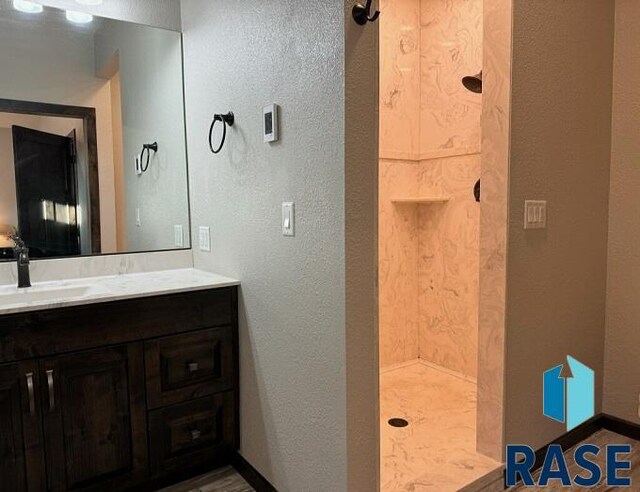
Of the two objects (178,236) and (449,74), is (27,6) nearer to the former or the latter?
(178,236)

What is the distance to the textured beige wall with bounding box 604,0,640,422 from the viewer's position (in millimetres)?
2125

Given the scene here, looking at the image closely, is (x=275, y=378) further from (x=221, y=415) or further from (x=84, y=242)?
(x=84, y=242)

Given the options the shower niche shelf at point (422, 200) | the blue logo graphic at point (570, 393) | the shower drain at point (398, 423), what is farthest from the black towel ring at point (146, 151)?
the blue logo graphic at point (570, 393)

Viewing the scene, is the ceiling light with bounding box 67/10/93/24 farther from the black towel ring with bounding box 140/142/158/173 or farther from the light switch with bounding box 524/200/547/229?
the light switch with bounding box 524/200/547/229

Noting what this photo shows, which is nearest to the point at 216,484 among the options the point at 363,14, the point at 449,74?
the point at 363,14

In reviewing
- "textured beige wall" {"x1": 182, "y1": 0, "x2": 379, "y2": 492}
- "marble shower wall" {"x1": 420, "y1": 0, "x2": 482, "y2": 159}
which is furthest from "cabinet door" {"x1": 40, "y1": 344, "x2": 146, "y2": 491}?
"marble shower wall" {"x1": 420, "y1": 0, "x2": 482, "y2": 159}

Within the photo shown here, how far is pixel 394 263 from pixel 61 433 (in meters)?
2.07

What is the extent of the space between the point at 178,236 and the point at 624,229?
217cm

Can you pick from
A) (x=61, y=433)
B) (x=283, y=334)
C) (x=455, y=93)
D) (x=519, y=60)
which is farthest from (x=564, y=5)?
(x=61, y=433)

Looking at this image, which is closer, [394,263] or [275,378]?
[275,378]

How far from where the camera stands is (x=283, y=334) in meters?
1.66

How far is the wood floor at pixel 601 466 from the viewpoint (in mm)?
1790

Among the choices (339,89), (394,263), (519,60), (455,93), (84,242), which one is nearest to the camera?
(339,89)

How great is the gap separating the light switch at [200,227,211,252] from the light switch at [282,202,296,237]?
68cm
